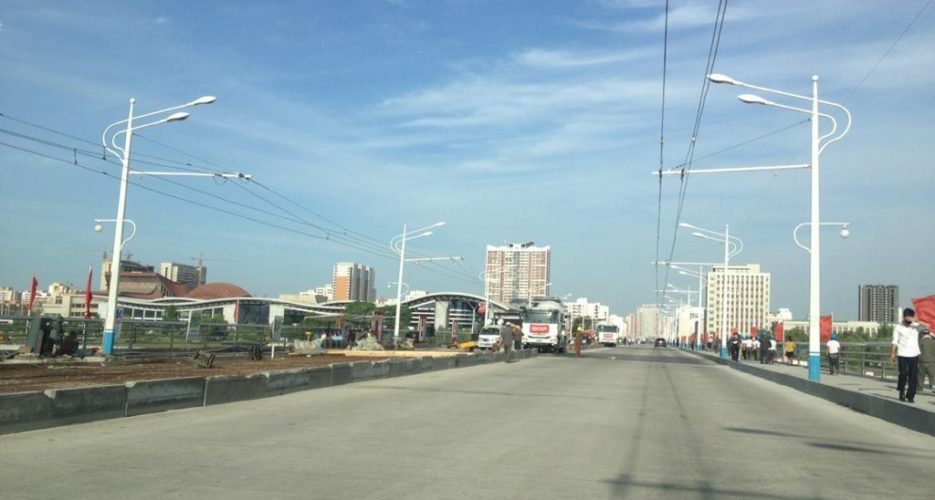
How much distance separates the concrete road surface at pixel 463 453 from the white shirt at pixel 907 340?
1.44 meters

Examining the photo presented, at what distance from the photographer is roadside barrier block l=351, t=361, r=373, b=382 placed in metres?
21.4

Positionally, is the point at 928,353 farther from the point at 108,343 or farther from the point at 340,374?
the point at 108,343

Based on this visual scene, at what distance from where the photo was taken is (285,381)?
1734 centimetres

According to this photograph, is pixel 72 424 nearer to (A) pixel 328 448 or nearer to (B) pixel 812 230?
(A) pixel 328 448

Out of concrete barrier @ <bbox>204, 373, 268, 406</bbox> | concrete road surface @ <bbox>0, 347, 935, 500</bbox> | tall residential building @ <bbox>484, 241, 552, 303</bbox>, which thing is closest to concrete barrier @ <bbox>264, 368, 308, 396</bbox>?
concrete barrier @ <bbox>204, 373, 268, 406</bbox>

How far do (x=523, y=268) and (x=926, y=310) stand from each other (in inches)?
Answer: 5737

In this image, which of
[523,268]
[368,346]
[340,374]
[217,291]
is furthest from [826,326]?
[217,291]

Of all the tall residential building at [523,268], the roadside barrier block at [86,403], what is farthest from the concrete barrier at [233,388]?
the tall residential building at [523,268]

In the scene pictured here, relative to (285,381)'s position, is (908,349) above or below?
above

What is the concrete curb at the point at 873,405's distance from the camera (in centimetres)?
1404

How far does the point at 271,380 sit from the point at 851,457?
10.9 metres

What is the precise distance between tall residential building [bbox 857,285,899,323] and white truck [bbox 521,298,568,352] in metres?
121

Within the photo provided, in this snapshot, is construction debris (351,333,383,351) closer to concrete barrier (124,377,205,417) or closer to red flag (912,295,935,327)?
red flag (912,295,935,327)

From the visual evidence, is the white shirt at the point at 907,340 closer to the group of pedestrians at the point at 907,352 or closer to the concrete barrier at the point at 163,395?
the group of pedestrians at the point at 907,352
